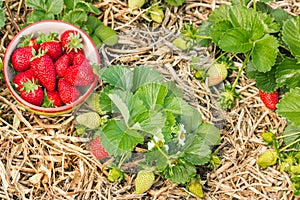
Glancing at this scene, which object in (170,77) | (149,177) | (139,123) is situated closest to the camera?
(139,123)

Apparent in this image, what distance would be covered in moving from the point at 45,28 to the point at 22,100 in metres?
0.23

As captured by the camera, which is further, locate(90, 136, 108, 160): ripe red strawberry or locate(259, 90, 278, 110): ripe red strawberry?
locate(259, 90, 278, 110): ripe red strawberry

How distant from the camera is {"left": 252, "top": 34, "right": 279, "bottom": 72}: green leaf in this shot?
1.70m

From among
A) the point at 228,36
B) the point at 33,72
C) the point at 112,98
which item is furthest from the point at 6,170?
the point at 228,36

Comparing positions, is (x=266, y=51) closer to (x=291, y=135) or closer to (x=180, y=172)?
(x=291, y=135)

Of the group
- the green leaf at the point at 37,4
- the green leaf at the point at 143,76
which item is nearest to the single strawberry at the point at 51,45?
the green leaf at the point at 37,4

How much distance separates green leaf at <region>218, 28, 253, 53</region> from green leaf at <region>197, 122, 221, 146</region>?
0.22 meters

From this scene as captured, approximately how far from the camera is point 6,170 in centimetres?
172

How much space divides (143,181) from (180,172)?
0.11 metres

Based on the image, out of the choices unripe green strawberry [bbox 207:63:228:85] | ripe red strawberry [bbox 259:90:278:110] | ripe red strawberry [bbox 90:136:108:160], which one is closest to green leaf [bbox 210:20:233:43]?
unripe green strawberry [bbox 207:63:228:85]

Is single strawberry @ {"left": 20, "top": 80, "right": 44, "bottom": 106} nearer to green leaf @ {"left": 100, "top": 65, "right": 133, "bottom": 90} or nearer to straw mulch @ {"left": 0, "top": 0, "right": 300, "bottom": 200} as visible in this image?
straw mulch @ {"left": 0, "top": 0, "right": 300, "bottom": 200}

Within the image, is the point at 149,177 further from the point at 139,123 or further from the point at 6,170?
the point at 6,170

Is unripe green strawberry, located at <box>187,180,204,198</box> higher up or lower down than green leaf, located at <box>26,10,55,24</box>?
lower down

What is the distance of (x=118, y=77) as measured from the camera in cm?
166
